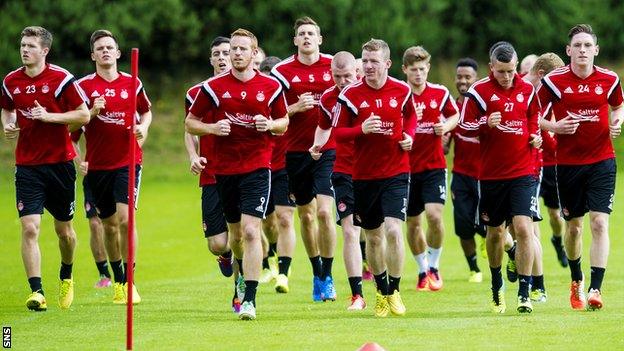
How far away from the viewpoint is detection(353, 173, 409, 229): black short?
48.2 ft

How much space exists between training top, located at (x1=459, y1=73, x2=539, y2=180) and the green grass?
4.71 ft

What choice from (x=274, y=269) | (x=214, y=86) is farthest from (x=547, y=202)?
(x=214, y=86)

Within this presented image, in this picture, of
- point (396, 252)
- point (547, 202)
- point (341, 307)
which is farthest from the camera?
point (547, 202)

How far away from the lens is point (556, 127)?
15.1m

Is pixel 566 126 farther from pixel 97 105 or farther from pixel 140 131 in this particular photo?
pixel 97 105

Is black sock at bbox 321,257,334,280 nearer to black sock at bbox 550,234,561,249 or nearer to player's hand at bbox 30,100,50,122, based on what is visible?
player's hand at bbox 30,100,50,122

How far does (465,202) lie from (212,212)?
4.17m

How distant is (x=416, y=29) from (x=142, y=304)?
32590mm

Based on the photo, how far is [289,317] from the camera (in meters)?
14.8

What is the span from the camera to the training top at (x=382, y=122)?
14.8m

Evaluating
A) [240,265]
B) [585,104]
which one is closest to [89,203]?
[240,265]

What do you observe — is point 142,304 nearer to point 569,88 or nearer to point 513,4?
point 569,88

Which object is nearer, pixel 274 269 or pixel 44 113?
pixel 44 113

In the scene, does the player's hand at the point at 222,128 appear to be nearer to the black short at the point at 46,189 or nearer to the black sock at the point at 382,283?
the black sock at the point at 382,283
